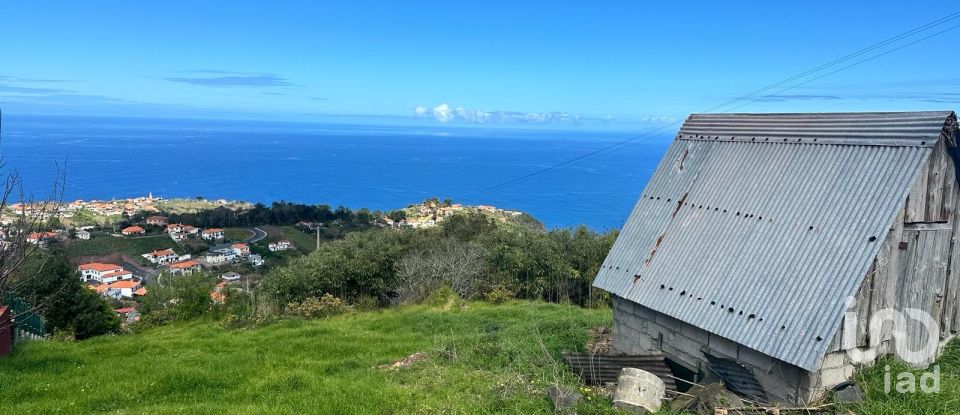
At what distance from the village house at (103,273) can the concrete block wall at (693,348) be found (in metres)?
38.1

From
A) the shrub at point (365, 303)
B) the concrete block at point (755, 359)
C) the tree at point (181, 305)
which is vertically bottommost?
the shrub at point (365, 303)

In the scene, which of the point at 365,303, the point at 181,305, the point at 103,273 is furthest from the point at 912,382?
the point at 103,273

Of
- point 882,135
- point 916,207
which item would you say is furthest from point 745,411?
point 882,135

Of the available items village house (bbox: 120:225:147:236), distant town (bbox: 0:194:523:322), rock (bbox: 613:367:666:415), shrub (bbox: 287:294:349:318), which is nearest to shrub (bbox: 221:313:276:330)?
shrub (bbox: 287:294:349:318)

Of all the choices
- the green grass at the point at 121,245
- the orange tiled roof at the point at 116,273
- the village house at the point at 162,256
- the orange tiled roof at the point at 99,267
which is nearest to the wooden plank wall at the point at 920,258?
the orange tiled roof at the point at 116,273

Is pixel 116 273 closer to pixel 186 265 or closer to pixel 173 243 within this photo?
pixel 186 265

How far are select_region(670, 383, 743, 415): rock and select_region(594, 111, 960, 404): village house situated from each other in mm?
563

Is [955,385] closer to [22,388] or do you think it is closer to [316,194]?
[22,388]

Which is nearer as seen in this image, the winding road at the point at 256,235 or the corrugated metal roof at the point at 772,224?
the corrugated metal roof at the point at 772,224

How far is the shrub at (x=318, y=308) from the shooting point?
64.4ft

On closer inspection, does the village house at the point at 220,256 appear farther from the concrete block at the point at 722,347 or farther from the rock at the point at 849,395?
the rock at the point at 849,395

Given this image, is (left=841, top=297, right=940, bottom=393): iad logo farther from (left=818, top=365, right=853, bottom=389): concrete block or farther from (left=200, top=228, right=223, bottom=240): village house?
(left=200, top=228, right=223, bottom=240): village house

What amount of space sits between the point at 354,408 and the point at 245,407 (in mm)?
1622

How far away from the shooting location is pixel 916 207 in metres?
7.94
